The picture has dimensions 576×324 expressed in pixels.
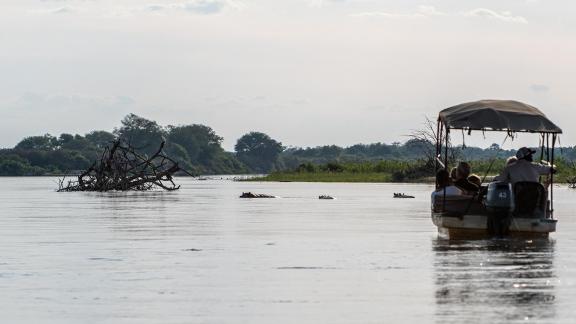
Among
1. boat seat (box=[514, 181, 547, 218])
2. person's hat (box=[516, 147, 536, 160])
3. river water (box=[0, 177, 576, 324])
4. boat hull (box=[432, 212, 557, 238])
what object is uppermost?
person's hat (box=[516, 147, 536, 160])

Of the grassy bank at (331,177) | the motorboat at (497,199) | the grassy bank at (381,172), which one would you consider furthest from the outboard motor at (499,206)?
the grassy bank at (331,177)

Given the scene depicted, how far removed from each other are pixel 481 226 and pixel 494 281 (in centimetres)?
863

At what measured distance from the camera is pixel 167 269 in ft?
65.5

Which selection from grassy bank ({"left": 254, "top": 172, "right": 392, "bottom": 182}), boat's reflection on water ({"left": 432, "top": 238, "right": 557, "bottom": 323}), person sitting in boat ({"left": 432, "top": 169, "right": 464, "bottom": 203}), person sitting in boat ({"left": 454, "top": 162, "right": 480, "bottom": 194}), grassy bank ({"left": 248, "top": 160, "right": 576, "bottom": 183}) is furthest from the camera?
grassy bank ({"left": 254, "top": 172, "right": 392, "bottom": 182})

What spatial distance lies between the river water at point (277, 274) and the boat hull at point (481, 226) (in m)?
0.44

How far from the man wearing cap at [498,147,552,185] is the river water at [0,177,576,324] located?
1.28 m

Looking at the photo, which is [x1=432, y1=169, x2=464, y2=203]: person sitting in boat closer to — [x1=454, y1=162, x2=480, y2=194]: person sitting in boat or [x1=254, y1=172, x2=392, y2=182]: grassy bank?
[x1=454, y1=162, x2=480, y2=194]: person sitting in boat

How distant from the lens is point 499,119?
2723cm

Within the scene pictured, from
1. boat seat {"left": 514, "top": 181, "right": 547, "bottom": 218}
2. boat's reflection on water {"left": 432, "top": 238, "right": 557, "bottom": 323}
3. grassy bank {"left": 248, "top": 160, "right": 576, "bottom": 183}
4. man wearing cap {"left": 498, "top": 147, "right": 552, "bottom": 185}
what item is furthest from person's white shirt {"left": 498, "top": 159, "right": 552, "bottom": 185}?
grassy bank {"left": 248, "top": 160, "right": 576, "bottom": 183}

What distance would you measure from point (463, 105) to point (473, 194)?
229 centimetres

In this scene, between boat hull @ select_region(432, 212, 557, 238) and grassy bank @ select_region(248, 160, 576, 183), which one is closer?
boat hull @ select_region(432, 212, 557, 238)

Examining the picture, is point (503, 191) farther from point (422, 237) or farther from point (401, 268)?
point (401, 268)

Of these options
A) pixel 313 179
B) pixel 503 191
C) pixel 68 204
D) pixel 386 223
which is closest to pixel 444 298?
pixel 503 191

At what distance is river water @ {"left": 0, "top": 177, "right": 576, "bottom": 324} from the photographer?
14797mm
